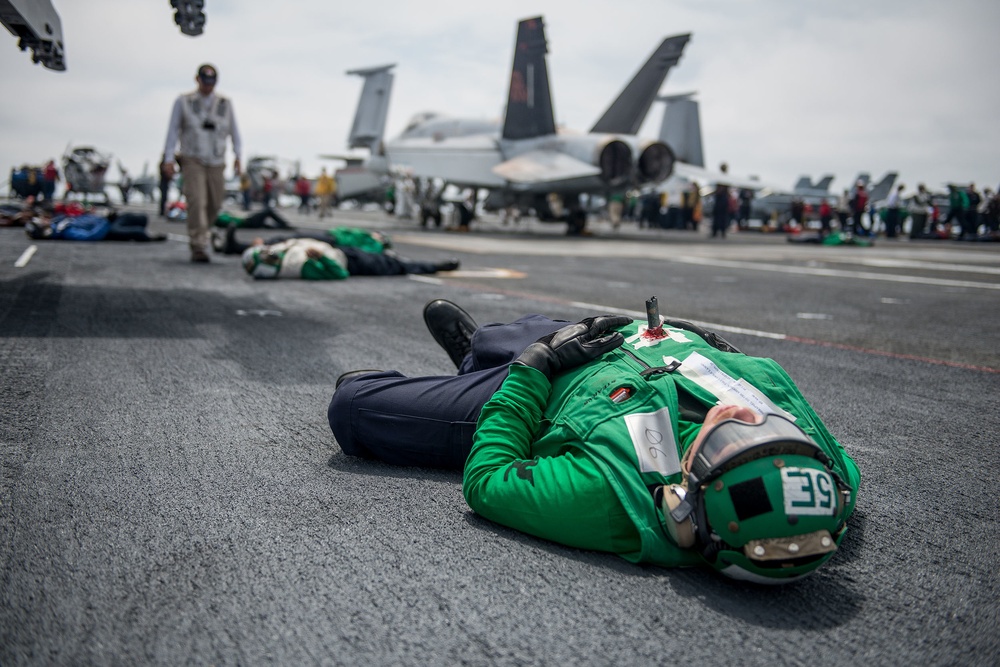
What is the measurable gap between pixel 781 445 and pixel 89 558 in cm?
205

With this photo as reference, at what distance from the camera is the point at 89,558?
2203 mm

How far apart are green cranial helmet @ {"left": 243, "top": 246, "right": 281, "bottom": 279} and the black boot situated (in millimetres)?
5715

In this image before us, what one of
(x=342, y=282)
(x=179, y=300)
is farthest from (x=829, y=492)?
(x=342, y=282)

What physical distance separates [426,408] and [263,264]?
21.8 feet

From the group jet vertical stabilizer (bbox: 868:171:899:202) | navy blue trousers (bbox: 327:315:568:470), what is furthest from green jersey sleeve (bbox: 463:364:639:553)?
jet vertical stabilizer (bbox: 868:171:899:202)

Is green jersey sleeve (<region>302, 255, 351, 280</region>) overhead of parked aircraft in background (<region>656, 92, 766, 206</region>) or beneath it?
beneath

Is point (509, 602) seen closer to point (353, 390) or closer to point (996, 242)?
point (353, 390)

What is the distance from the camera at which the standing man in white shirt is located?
31.3 ft

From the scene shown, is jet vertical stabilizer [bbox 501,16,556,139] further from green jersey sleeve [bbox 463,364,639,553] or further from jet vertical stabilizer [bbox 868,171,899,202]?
jet vertical stabilizer [bbox 868,171,899,202]

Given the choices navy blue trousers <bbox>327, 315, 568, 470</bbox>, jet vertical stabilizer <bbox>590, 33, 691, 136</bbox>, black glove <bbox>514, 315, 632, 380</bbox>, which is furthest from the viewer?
jet vertical stabilizer <bbox>590, 33, 691, 136</bbox>

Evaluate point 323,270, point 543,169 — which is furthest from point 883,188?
point 323,270

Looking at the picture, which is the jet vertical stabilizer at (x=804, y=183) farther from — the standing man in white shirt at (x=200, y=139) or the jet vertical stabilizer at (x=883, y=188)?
the standing man in white shirt at (x=200, y=139)

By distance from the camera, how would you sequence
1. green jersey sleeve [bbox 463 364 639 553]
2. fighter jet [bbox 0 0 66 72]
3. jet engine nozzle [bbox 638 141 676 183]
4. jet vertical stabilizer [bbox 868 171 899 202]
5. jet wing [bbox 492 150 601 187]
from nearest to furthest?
green jersey sleeve [bbox 463 364 639 553]
fighter jet [bbox 0 0 66 72]
jet wing [bbox 492 150 601 187]
jet engine nozzle [bbox 638 141 676 183]
jet vertical stabilizer [bbox 868 171 899 202]

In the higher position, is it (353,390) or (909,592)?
(353,390)
